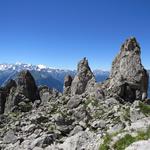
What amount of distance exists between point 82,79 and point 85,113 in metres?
30.1

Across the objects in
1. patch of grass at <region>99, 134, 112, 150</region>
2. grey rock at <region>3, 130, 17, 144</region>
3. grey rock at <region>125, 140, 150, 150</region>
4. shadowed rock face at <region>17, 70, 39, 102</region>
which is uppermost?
shadowed rock face at <region>17, 70, 39, 102</region>

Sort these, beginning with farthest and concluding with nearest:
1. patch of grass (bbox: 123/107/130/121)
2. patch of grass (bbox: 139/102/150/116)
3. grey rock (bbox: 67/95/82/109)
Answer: grey rock (bbox: 67/95/82/109) < patch of grass (bbox: 139/102/150/116) < patch of grass (bbox: 123/107/130/121)

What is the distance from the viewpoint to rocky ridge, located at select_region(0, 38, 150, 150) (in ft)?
97.9

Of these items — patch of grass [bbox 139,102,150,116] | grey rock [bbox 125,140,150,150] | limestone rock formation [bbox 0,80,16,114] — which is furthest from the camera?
limestone rock formation [bbox 0,80,16,114]

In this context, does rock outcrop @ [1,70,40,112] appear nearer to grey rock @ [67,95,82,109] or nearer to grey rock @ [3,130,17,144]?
grey rock @ [67,95,82,109]

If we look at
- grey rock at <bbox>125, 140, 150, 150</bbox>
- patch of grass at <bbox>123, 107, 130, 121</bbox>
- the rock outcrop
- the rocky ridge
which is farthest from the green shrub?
the rock outcrop

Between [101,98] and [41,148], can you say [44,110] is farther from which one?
[41,148]

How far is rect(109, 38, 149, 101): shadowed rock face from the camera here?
61094 millimetres

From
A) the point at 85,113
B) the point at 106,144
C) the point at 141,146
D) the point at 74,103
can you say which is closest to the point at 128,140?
the point at 106,144

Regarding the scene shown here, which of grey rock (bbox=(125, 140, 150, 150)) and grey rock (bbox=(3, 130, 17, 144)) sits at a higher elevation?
grey rock (bbox=(125, 140, 150, 150))

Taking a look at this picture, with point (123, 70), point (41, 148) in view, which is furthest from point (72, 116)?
point (123, 70)

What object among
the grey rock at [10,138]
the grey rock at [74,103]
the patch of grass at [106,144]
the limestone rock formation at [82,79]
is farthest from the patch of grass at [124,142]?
the limestone rock formation at [82,79]

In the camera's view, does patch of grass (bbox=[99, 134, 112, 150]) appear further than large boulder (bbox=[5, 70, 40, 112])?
No

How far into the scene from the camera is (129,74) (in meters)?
64.3
